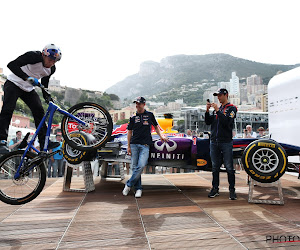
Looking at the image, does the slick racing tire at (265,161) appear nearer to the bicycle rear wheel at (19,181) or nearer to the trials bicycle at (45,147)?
the trials bicycle at (45,147)

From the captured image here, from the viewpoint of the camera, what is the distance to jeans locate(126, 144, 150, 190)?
5.51m

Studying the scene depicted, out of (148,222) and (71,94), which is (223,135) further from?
(71,94)

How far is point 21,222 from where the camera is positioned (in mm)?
3887

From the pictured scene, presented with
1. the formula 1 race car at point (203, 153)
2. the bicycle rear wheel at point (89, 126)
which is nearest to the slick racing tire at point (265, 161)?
the formula 1 race car at point (203, 153)

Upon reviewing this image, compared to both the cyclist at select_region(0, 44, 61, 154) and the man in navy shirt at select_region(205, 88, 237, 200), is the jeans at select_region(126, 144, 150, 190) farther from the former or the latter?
the cyclist at select_region(0, 44, 61, 154)

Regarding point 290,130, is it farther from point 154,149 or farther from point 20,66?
point 20,66

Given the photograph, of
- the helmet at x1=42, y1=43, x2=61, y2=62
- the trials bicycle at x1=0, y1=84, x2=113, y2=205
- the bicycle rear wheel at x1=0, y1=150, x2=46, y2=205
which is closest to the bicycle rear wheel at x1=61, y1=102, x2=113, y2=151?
the trials bicycle at x1=0, y1=84, x2=113, y2=205

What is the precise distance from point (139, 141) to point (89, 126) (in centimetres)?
168

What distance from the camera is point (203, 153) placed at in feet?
19.6

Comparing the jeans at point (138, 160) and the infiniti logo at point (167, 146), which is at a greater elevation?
the infiniti logo at point (167, 146)

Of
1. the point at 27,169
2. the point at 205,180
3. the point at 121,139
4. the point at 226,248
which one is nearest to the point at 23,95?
the point at 27,169

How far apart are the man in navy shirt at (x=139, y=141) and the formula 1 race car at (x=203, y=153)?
21.9 inches

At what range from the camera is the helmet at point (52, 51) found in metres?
3.84

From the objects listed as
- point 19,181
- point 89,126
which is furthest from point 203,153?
point 19,181
